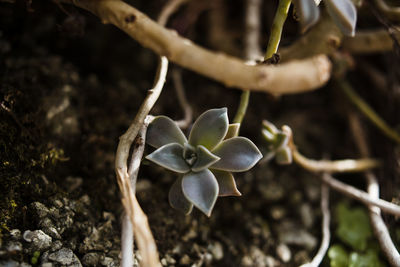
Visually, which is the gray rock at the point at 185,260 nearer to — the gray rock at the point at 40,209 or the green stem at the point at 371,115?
the gray rock at the point at 40,209

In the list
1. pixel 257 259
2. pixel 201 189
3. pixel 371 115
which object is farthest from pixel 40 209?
pixel 371 115

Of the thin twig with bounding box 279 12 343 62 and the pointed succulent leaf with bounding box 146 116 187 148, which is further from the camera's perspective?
the thin twig with bounding box 279 12 343 62

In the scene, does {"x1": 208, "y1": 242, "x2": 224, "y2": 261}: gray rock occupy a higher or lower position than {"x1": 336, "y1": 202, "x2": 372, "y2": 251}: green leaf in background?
lower

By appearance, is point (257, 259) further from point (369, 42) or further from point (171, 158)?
point (369, 42)

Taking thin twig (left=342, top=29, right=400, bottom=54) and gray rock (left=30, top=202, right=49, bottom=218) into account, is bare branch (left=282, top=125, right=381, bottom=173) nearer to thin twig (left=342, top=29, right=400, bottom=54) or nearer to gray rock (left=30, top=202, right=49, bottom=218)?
thin twig (left=342, top=29, right=400, bottom=54)

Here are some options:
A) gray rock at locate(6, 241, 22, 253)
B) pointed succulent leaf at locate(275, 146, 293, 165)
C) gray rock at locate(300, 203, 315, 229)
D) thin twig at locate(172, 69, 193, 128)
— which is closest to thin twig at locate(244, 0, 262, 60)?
thin twig at locate(172, 69, 193, 128)

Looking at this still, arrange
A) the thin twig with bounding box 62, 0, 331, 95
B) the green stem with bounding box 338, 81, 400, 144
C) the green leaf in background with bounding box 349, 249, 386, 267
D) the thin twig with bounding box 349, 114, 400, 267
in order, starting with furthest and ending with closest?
1. the green stem with bounding box 338, 81, 400, 144
2. the green leaf in background with bounding box 349, 249, 386, 267
3. the thin twig with bounding box 349, 114, 400, 267
4. the thin twig with bounding box 62, 0, 331, 95
